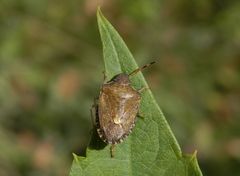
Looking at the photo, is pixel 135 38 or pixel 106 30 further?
pixel 135 38

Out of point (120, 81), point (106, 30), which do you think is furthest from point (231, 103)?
point (106, 30)

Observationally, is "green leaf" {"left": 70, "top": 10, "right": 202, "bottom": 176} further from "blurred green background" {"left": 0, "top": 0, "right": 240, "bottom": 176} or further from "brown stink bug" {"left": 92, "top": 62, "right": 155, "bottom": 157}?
"blurred green background" {"left": 0, "top": 0, "right": 240, "bottom": 176}

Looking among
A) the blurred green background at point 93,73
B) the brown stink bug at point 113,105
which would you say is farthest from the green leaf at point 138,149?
the blurred green background at point 93,73

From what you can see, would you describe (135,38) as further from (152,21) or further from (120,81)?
(120,81)

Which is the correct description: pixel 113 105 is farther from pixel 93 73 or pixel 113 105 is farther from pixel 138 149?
pixel 93 73

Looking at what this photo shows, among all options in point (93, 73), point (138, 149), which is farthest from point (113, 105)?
point (93, 73)

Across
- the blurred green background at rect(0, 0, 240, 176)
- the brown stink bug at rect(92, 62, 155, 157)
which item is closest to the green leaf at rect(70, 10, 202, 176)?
the brown stink bug at rect(92, 62, 155, 157)
